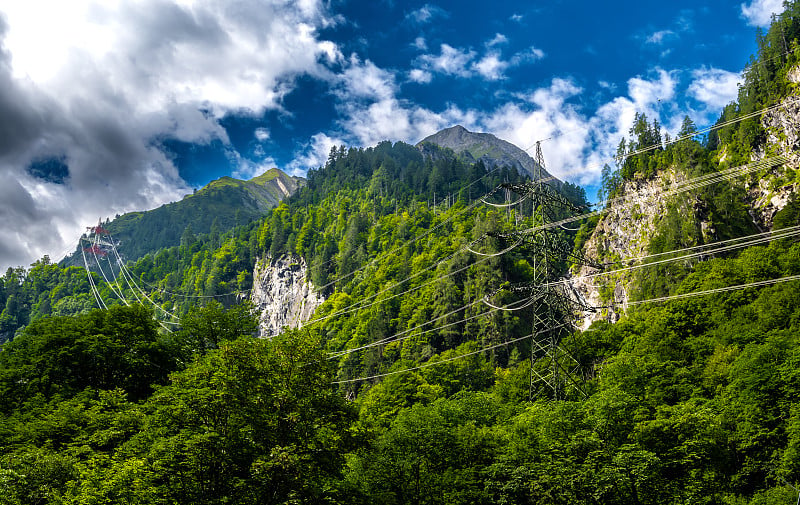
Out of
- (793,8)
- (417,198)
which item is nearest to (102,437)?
(793,8)

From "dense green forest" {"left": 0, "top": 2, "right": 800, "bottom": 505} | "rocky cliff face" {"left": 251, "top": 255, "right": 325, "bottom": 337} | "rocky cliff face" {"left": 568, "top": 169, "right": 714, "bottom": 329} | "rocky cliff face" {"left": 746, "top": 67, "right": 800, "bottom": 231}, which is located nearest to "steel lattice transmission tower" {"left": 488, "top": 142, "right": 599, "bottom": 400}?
"dense green forest" {"left": 0, "top": 2, "right": 800, "bottom": 505}

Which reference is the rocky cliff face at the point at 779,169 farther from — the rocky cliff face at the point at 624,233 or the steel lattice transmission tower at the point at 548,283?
the steel lattice transmission tower at the point at 548,283

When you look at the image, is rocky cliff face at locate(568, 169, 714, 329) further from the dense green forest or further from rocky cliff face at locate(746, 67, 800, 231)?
the dense green forest

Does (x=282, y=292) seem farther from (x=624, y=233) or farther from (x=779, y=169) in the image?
(x=779, y=169)

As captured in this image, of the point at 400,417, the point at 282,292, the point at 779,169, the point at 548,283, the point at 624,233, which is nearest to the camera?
the point at 400,417

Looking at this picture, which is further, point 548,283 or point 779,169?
point 779,169

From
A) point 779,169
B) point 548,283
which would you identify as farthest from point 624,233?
point 548,283

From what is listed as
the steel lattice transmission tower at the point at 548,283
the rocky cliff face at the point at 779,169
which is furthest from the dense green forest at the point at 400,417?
the rocky cliff face at the point at 779,169

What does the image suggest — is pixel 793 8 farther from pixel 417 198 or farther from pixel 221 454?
pixel 221 454

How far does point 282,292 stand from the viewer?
595 feet

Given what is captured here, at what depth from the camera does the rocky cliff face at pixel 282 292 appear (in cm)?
16662

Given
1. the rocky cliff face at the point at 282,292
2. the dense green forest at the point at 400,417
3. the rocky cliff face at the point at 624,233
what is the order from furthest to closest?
the rocky cliff face at the point at 282,292, the rocky cliff face at the point at 624,233, the dense green forest at the point at 400,417

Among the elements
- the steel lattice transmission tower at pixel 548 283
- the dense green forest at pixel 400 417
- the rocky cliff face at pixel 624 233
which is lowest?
the dense green forest at pixel 400 417

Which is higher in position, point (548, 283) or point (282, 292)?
point (282, 292)
